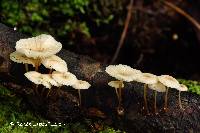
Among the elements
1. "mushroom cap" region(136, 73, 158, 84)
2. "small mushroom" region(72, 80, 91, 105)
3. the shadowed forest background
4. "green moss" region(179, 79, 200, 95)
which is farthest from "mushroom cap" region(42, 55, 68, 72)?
the shadowed forest background

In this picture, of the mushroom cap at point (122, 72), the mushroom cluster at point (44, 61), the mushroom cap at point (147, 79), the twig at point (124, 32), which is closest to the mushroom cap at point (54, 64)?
the mushroom cluster at point (44, 61)

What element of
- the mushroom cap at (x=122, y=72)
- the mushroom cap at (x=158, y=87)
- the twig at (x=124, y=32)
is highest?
the twig at (x=124, y=32)

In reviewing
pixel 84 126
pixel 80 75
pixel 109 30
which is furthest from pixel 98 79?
pixel 109 30

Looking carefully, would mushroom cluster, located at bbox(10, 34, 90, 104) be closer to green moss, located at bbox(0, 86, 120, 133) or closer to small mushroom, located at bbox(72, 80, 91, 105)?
small mushroom, located at bbox(72, 80, 91, 105)

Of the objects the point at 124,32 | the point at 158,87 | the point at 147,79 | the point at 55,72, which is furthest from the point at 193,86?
the point at 124,32

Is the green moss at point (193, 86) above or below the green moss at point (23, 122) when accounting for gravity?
above

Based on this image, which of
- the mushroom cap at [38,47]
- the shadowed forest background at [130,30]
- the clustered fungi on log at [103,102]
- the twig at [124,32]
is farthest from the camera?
the twig at [124,32]

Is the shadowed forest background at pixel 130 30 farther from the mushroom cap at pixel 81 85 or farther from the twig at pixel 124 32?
the mushroom cap at pixel 81 85

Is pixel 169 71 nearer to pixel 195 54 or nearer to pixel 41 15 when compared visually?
pixel 195 54
